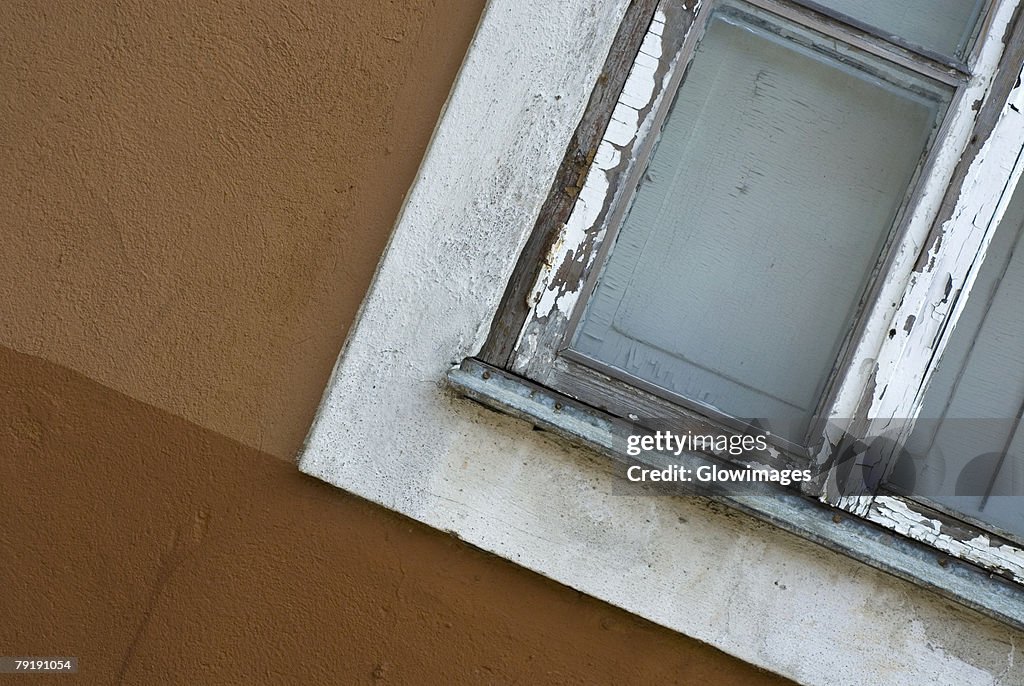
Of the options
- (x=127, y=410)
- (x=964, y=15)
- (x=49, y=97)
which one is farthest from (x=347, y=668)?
(x=964, y=15)

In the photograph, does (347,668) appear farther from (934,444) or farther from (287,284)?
(934,444)

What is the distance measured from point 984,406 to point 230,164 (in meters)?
1.52

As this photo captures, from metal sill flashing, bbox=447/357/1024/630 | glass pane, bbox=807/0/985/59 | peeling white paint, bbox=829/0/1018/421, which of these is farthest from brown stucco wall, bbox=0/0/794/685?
glass pane, bbox=807/0/985/59

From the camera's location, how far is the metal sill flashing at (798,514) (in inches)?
52.3

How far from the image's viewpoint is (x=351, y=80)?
1394 millimetres

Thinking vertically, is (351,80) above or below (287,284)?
above

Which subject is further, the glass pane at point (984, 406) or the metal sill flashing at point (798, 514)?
the glass pane at point (984, 406)

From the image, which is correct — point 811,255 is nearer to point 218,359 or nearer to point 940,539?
point 940,539

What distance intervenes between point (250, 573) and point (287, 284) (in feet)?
1.79

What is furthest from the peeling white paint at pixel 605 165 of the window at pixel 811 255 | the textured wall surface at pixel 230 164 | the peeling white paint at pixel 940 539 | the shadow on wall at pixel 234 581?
the peeling white paint at pixel 940 539

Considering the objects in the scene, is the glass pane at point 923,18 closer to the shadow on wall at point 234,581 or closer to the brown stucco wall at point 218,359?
the brown stucco wall at point 218,359

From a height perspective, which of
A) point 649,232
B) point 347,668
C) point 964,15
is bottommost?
point 347,668

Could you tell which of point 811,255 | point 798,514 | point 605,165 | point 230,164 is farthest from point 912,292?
point 230,164

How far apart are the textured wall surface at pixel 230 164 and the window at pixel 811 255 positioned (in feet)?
1.07
